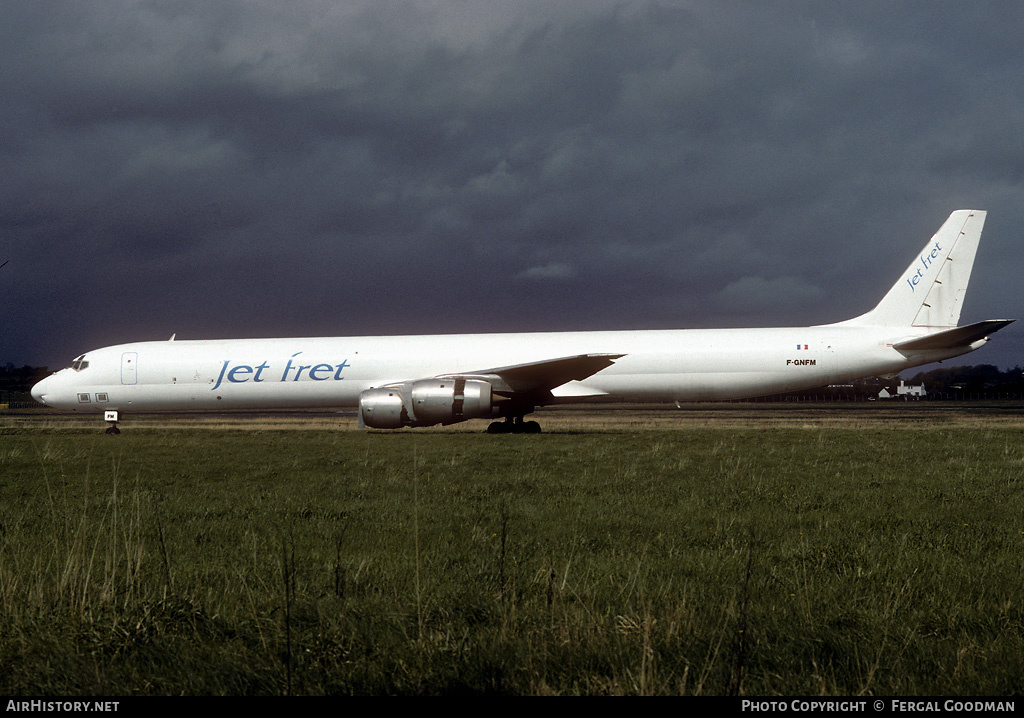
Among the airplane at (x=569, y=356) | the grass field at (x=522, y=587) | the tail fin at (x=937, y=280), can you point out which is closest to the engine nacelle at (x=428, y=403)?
the airplane at (x=569, y=356)

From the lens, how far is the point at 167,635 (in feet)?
14.8

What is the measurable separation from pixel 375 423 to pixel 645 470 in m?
13.7

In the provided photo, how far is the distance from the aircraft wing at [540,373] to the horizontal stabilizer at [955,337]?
447 inches

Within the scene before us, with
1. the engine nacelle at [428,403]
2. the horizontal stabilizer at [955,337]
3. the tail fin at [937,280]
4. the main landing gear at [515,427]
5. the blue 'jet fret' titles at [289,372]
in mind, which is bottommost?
the main landing gear at [515,427]

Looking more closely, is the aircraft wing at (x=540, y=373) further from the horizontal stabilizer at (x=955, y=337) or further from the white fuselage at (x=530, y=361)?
the horizontal stabilizer at (x=955, y=337)

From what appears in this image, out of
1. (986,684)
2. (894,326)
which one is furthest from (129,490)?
(894,326)

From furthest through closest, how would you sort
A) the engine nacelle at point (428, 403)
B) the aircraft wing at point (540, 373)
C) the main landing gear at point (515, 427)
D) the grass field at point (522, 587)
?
the main landing gear at point (515, 427), the aircraft wing at point (540, 373), the engine nacelle at point (428, 403), the grass field at point (522, 587)

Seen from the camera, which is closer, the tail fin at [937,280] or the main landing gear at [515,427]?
the main landing gear at [515,427]

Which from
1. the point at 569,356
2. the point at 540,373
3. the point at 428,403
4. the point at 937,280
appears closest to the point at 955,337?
the point at 937,280

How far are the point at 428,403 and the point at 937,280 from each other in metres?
21.2

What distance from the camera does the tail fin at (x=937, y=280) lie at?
1184 inches

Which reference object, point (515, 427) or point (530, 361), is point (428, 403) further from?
point (530, 361)

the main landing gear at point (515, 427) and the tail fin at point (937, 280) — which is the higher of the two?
the tail fin at point (937, 280)

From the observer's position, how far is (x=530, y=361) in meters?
28.6
